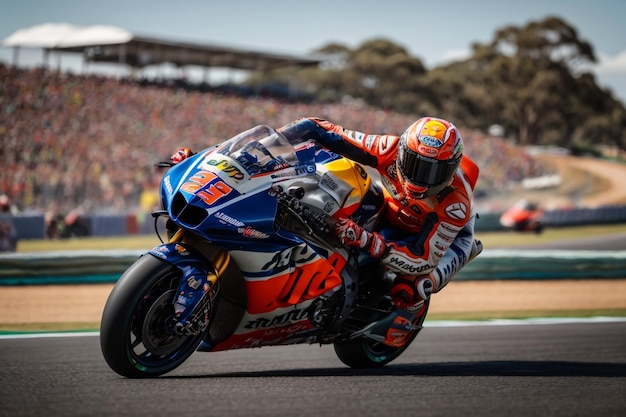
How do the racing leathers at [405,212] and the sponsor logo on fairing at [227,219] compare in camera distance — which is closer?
the sponsor logo on fairing at [227,219]

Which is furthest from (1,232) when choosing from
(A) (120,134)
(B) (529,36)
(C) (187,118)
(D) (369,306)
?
(B) (529,36)

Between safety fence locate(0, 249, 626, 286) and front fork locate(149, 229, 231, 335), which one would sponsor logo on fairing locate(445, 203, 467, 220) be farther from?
safety fence locate(0, 249, 626, 286)

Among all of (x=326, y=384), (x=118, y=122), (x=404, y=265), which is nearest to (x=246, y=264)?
(x=326, y=384)

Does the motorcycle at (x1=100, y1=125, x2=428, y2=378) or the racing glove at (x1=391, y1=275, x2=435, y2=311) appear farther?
the racing glove at (x1=391, y1=275, x2=435, y2=311)

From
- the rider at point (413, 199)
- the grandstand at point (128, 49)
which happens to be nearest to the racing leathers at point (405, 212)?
the rider at point (413, 199)

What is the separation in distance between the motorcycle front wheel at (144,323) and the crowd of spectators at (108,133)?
17425 mm

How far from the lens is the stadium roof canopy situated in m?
35.5

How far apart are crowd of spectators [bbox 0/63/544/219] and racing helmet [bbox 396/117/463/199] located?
56.5 ft

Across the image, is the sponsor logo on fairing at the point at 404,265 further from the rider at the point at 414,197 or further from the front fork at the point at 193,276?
the front fork at the point at 193,276

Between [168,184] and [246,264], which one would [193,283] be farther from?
[168,184]

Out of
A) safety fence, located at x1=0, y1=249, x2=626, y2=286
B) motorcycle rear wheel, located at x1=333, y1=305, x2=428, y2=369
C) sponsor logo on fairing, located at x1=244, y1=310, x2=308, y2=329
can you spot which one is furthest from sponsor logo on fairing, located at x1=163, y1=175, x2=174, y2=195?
safety fence, located at x1=0, y1=249, x2=626, y2=286

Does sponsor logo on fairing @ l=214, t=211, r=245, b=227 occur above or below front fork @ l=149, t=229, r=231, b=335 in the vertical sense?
above

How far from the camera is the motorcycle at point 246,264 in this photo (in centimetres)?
438

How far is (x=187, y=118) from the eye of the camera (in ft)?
100
